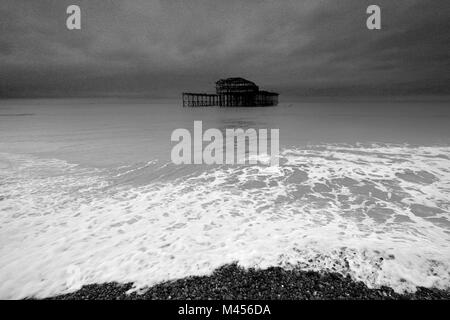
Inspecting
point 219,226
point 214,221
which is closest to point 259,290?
point 219,226

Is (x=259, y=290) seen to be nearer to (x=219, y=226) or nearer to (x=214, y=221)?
(x=219, y=226)

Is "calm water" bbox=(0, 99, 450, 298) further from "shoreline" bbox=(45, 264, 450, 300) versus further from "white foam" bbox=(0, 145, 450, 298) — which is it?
"shoreline" bbox=(45, 264, 450, 300)

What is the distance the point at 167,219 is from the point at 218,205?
52.3 inches

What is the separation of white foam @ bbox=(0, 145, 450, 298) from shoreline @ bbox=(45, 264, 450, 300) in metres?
0.16

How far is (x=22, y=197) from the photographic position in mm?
6238

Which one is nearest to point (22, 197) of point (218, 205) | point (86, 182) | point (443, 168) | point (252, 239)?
point (86, 182)

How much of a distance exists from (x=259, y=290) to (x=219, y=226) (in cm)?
197

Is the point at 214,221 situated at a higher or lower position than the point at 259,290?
higher

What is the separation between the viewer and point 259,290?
306cm

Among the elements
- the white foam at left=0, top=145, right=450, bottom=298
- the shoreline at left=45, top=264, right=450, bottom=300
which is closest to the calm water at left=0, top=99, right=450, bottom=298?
the white foam at left=0, top=145, right=450, bottom=298

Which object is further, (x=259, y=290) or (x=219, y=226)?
(x=219, y=226)

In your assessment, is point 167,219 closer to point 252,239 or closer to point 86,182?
point 252,239

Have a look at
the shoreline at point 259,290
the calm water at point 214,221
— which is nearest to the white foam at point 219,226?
the calm water at point 214,221
